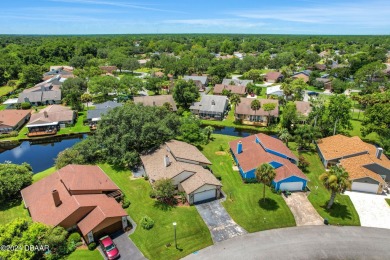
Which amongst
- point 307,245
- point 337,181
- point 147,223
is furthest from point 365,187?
point 147,223

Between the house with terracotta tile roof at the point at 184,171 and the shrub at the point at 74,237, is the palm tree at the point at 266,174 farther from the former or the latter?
the shrub at the point at 74,237

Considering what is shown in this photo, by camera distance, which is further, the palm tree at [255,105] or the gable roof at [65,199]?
the palm tree at [255,105]

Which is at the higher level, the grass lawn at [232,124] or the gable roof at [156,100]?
the gable roof at [156,100]

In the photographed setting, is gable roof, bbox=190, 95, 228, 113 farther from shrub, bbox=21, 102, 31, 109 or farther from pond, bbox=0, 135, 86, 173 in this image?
shrub, bbox=21, 102, 31, 109

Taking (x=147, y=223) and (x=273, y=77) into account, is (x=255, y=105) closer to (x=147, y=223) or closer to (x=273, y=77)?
(x=147, y=223)

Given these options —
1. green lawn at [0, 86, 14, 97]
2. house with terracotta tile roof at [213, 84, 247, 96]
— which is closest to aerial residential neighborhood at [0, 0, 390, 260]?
house with terracotta tile roof at [213, 84, 247, 96]

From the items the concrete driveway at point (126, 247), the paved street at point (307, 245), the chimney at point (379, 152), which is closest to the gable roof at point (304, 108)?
the chimney at point (379, 152)

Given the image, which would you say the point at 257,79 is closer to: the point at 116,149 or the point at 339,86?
the point at 339,86
